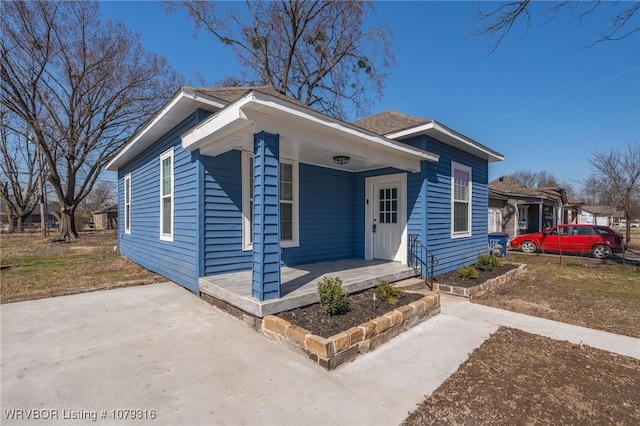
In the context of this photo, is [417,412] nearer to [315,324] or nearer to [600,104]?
[315,324]

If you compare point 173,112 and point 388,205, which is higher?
point 173,112

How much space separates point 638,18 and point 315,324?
537 cm

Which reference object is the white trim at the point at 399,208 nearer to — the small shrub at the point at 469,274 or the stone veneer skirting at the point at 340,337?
the small shrub at the point at 469,274

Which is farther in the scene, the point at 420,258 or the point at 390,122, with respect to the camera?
the point at 390,122

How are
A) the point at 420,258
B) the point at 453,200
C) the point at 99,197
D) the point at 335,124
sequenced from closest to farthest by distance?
the point at 335,124 < the point at 420,258 < the point at 453,200 < the point at 99,197

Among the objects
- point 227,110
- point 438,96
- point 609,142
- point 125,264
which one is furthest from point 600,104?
point 125,264

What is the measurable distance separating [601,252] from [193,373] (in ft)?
46.7

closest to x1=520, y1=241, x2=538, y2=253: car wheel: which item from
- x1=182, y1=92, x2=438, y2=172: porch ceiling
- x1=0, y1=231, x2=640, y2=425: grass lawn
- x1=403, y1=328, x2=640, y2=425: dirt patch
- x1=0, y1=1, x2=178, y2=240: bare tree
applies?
x1=0, y1=231, x2=640, y2=425: grass lawn

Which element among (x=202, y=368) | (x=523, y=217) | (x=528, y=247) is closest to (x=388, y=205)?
(x=202, y=368)

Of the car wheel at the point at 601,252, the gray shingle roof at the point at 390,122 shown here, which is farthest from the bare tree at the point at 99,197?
the car wheel at the point at 601,252


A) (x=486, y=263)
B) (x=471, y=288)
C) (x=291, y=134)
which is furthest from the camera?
(x=486, y=263)

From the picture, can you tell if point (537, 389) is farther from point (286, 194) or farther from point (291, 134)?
point (286, 194)

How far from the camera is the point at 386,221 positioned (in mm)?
7043

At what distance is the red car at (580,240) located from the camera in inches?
435
